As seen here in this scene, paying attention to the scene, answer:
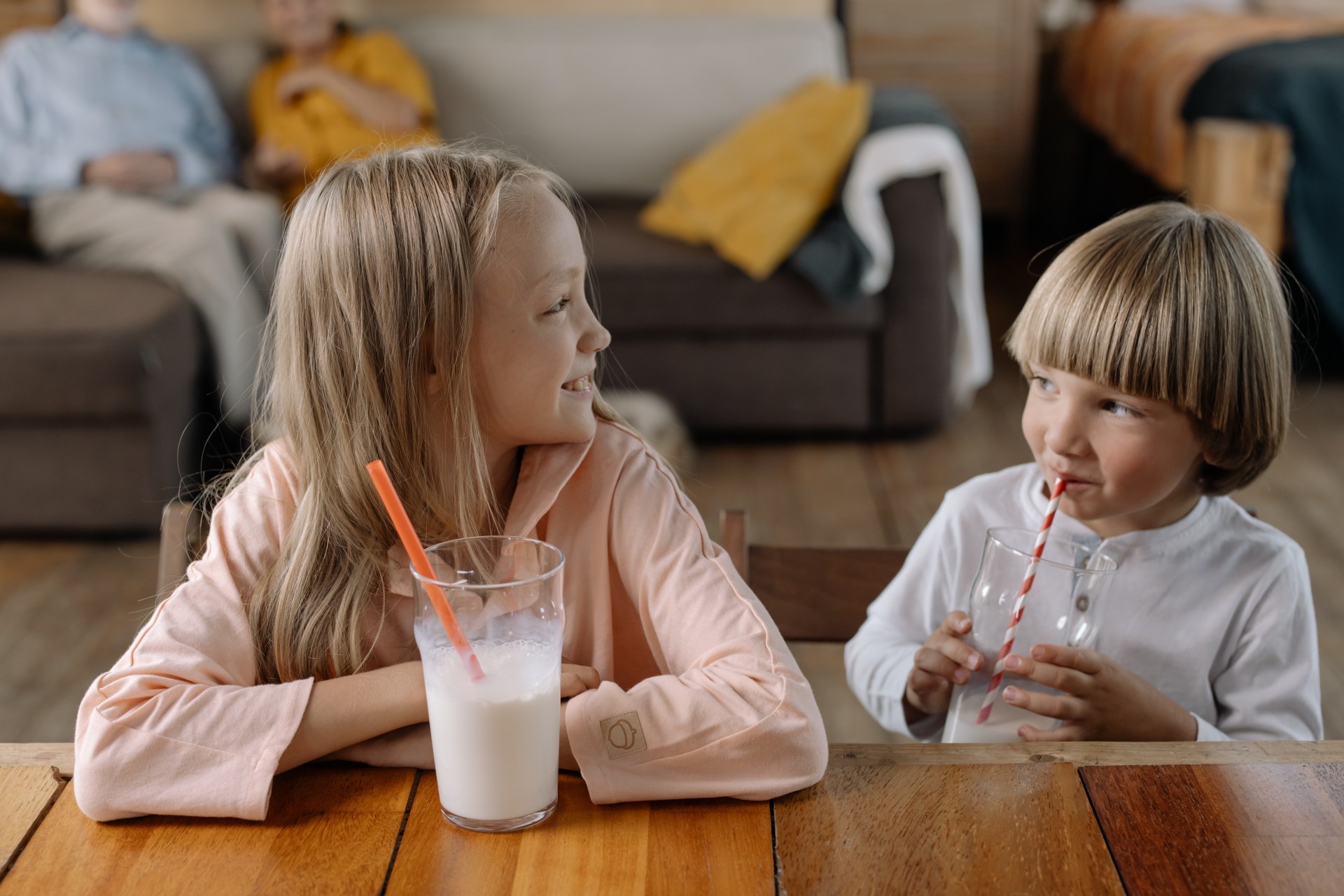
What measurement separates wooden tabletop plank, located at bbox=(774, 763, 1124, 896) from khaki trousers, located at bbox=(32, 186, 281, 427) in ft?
7.48

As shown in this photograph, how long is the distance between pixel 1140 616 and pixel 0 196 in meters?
2.87

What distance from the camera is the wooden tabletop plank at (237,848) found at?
2.27 ft

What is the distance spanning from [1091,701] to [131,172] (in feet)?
9.23

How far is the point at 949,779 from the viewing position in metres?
0.77

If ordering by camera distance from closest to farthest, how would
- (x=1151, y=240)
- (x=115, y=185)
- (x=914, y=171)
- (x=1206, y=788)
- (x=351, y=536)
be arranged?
(x=1206, y=788) → (x=351, y=536) → (x=1151, y=240) → (x=914, y=171) → (x=115, y=185)

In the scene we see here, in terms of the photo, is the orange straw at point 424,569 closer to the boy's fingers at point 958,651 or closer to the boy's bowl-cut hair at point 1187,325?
the boy's fingers at point 958,651

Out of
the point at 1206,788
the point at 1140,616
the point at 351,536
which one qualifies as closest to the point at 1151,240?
the point at 1140,616

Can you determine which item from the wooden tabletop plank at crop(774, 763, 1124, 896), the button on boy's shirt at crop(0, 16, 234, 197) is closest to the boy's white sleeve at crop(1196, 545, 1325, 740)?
the wooden tabletop plank at crop(774, 763, 1124, 896)

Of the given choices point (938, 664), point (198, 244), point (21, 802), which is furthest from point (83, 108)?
point (938, 664)

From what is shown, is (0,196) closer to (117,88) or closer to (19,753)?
(117,88)

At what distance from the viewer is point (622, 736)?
779 millimetres

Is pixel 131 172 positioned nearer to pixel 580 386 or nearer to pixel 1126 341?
pixel 580 386

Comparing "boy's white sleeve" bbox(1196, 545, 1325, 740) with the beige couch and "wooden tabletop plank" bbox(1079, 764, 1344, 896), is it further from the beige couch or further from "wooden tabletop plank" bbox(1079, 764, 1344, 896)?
the beige couch

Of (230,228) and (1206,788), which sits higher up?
(1206,788)
